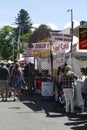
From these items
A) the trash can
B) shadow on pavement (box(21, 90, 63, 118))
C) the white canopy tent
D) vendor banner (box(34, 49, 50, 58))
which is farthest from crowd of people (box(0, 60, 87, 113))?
the trash can

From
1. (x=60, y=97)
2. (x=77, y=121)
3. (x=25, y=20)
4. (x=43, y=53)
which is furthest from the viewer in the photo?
(x=25, y=20)

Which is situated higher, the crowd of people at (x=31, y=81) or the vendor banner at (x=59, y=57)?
the vendor banner at (x=59, y=57)

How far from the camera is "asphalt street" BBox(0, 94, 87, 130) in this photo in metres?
12.6

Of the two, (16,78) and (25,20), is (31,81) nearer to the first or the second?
(16,78)

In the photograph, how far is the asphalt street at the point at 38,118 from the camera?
12.6 m

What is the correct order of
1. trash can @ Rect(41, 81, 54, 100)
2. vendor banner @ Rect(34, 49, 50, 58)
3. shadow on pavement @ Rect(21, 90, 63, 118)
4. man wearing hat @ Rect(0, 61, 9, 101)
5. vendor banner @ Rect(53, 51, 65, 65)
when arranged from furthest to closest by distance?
vendor banner @ Rect(34, 49, 50, 58) → man wearing hat @ Rect(0, 61, 9, 101) → vendor banner @ Rect(53, 51, 65, 65) → trash can @ Rect(41, 81, 54, 100) → shadow on pavement @ Rect(21, 90, 63, 118)

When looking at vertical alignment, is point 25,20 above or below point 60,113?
above

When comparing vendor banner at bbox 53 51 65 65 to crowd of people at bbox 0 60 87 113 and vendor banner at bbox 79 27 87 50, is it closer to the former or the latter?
crowd of people at bbox 0 60 87 113

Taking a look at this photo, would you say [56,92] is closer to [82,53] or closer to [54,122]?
[82,53]

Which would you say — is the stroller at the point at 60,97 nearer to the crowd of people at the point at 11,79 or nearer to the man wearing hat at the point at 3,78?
the crowd of people at the point at 11,79

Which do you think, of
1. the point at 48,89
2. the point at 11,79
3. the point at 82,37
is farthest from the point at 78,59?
the point at 11,79

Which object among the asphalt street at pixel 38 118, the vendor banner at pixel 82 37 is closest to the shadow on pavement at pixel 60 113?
the asphalt street at pixel 38 118

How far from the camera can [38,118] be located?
47.6ft

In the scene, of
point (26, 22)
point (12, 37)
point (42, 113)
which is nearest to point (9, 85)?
point (42, 113)
